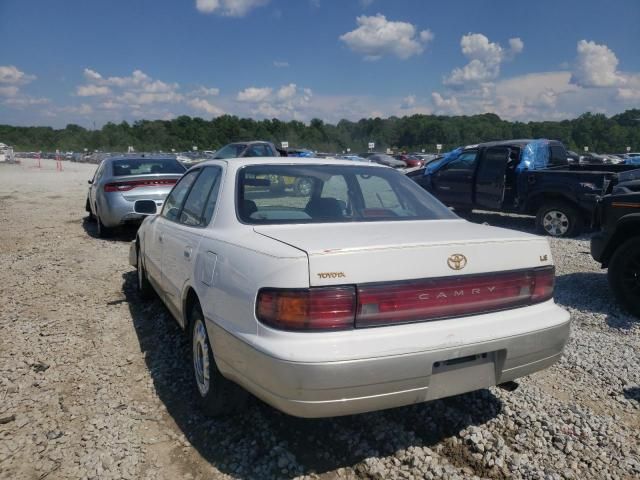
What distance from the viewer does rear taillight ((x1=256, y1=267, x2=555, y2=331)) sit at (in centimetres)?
223

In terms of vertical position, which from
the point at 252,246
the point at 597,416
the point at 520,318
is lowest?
the point at 597,416

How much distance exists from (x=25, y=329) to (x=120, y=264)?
2758 mm

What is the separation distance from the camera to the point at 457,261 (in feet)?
8.06

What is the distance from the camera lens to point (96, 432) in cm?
292

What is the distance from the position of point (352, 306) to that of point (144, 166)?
8.38 meters

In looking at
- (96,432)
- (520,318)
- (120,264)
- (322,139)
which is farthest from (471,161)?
(322,139)

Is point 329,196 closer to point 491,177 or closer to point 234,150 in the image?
point 491,177

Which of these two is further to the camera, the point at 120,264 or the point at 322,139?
the point at 322,139

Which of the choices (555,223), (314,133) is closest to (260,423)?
(555,223)


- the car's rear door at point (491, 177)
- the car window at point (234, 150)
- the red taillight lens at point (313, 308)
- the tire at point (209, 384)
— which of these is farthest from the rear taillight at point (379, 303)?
the car window at point (234, 150)

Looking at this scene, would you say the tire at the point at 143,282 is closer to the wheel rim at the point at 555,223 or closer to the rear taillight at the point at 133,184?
the rear taillight at the point at 133,184

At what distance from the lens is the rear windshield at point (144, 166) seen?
937 cm

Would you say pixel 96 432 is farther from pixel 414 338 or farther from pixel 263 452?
pixel 414 338

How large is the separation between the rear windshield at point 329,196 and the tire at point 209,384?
0.76 metres
